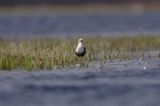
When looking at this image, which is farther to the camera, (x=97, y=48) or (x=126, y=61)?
(x=97, y=48)

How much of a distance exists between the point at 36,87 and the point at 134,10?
168ft

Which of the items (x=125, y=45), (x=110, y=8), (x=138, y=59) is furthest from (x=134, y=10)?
(x=138, y=59)

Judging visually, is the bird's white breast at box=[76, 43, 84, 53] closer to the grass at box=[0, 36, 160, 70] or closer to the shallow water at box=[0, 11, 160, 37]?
the grass at box=[0, 36, 160, 70]

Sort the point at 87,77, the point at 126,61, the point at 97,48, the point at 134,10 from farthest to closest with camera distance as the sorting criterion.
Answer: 1. the point at 134,10
2. the point at 97,48
3. the point at 126,61
4. the point at 87,77

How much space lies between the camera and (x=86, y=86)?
18.7m

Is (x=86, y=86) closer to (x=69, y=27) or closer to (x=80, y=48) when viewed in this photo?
(x=80, y=48)

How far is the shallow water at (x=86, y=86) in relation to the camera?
17016 mm

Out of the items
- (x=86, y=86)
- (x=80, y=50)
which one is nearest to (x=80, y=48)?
(x=80, y=50)

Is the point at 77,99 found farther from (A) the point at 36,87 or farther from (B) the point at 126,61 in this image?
(B) the point at 126,61

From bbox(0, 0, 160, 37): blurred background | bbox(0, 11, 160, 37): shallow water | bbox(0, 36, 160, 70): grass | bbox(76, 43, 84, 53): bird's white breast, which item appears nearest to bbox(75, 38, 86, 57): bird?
bbox(76, 43, 84, 53): bird's white breast

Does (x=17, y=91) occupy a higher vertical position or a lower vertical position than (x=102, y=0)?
lower

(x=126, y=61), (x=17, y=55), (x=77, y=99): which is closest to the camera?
(x=77, y=99)

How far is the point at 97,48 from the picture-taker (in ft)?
88.9

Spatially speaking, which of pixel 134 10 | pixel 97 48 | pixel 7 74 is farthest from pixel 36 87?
pixel 134 10
